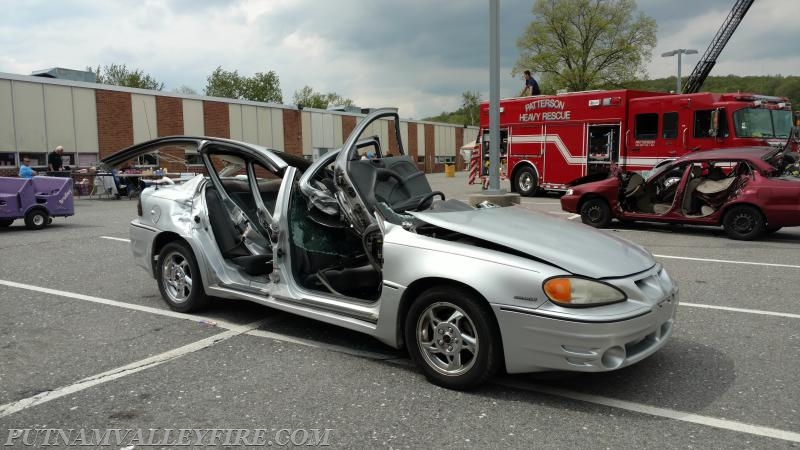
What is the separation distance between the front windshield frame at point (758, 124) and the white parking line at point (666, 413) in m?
12.5

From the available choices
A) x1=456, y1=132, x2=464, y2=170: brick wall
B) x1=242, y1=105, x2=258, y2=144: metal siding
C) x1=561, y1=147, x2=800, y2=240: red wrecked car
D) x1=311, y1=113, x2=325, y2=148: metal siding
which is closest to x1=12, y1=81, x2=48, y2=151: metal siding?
x1=242, y1=105, x2=258, y2=144: metal siding

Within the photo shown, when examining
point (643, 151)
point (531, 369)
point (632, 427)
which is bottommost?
point (632, 427)

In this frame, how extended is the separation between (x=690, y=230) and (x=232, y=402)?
10091 millimetres

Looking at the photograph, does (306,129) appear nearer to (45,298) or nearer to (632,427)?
(45,298)

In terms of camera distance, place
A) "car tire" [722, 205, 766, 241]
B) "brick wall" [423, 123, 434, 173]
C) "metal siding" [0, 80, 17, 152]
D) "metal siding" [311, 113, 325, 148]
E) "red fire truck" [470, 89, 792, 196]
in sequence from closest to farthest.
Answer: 1. "car tire" [722, 205, 766, 241]
2. "red fire truck" [470, 89, 792, 196]
3. "metal siding" [0, 80, 17, 152]
4. "metal siding" [311, 113, 325, 148]
5. "brick wall" [423, 123, 434, 173]

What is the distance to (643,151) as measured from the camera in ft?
51.5

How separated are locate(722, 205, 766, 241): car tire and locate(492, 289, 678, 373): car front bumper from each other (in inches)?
293

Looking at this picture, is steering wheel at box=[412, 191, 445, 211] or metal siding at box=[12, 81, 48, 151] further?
metal siding at box=[12, 81, 48, 151]

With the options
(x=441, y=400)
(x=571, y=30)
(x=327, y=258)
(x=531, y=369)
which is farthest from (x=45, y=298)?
(x=571, y=30)

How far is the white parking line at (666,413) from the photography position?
3133 millimetres

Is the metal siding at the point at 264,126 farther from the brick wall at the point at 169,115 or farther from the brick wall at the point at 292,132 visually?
the brick wall at the point at 169,115

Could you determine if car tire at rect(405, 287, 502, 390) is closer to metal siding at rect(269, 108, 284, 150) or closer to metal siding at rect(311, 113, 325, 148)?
metal siding at rect(269, 108, 284, 150)

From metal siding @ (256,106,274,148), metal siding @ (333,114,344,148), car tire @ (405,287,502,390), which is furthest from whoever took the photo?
metal siding @ (333,114,344,148)

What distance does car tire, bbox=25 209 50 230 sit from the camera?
11781 millimetres
